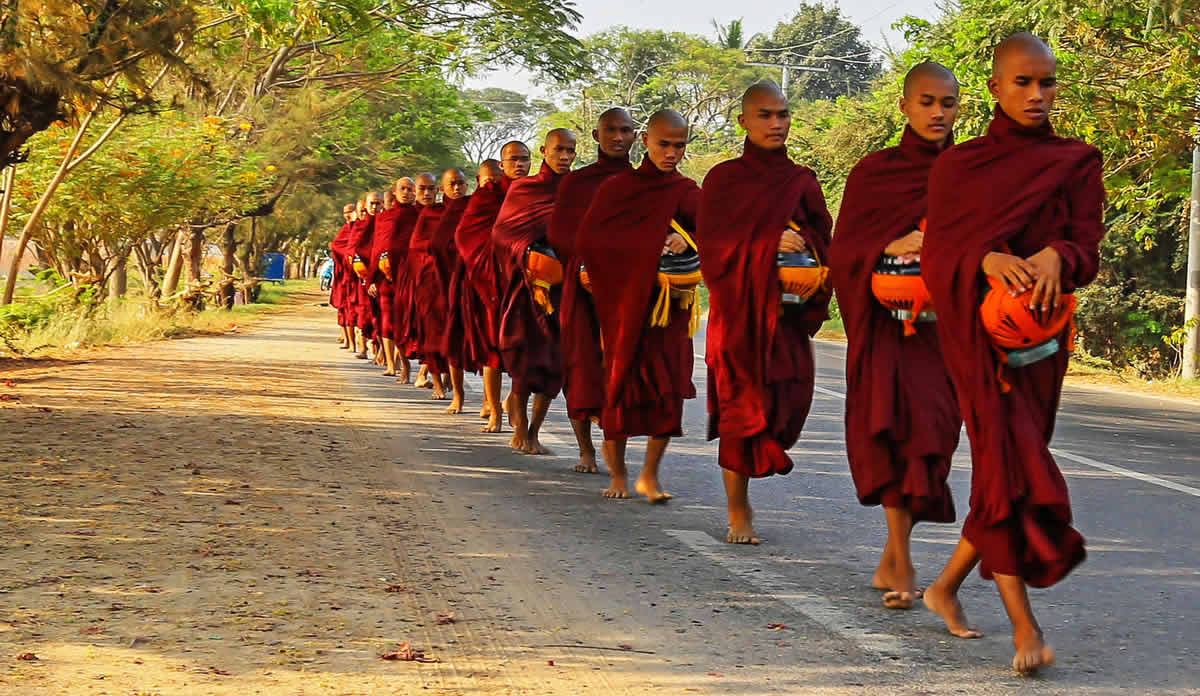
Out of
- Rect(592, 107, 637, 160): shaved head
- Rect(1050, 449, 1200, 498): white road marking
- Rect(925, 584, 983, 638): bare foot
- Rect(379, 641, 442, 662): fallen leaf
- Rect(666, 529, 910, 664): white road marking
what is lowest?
Rect(379, 641, 442, 662): fallen leaf

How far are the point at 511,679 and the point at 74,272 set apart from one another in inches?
812

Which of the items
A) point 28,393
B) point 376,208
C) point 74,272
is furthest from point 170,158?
point 28,393

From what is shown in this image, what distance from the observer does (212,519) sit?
7.59m

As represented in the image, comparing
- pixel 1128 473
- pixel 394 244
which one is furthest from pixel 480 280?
pixel 1128 473

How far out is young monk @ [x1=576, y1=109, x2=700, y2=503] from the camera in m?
8.19

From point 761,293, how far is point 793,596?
4.61 ft

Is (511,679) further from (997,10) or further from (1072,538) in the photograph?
(997,10)

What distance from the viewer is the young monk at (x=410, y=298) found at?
50.3 feet

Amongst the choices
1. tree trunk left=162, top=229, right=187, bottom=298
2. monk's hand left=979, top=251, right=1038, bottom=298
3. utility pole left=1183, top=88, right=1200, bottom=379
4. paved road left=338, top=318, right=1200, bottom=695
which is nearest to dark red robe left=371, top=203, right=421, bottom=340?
paved road left=338, top=318, right=1200, bottom=695

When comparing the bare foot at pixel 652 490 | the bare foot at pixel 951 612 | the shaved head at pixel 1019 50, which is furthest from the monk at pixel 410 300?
the shaved head at pixel 1019 50

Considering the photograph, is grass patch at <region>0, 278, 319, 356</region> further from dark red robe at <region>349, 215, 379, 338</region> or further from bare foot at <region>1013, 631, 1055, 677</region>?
bare foot at <region>1013, 631, 1055, 677</region>

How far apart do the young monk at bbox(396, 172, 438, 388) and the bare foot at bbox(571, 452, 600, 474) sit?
5.34 metres

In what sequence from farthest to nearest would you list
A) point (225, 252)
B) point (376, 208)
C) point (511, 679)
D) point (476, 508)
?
point (225, 252)
point (376, 208)
point (476, 508)
point (511, 679)

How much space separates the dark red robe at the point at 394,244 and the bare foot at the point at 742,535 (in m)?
9.03
